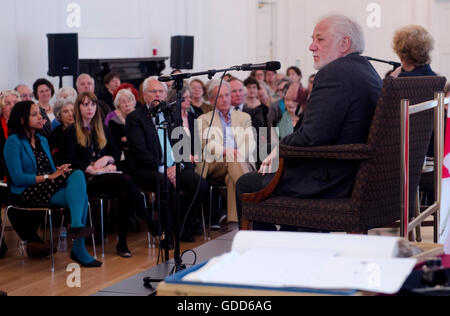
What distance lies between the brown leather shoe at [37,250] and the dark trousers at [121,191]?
0.54 m

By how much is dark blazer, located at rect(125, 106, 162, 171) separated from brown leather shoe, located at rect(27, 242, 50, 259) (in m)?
1.01

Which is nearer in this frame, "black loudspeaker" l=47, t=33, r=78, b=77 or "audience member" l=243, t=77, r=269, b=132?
"audience member" l=243, t=77, r=269, b=132

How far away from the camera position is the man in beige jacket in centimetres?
595

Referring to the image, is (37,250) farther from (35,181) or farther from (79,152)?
(79,152)

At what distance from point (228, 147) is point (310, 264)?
4.86m

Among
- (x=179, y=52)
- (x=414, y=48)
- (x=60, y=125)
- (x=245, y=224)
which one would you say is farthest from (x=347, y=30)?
(x=179, y=52)

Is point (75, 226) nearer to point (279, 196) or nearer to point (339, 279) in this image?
point (279, 196)

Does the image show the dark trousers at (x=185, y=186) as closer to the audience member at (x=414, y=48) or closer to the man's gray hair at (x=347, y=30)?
the audience member at (x=414, y=48)

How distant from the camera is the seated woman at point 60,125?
5.56m

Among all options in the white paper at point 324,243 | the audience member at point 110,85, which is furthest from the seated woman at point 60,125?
the white paper at point 324,243

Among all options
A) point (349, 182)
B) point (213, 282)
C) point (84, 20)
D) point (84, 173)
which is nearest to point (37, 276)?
point (84, 173)

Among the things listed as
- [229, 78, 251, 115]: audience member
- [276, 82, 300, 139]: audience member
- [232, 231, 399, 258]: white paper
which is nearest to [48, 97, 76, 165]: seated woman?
Result: [229, 78, 251, 115]: audience member

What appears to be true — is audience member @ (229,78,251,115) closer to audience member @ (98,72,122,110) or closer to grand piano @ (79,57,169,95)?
audience member @ (98,72,122,110)

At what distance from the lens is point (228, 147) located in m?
6.17
